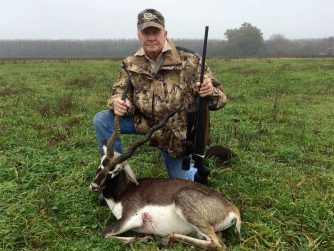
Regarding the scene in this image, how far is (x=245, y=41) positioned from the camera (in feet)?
295

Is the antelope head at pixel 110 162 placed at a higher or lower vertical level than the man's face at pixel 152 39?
lower

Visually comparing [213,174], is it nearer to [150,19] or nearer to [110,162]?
[110,162]

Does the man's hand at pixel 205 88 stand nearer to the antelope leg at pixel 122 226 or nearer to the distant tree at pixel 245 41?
the antelope leg at pixel 122 226

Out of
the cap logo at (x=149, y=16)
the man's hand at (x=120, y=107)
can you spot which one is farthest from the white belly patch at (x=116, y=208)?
the cap logo at (x=149, y=16)

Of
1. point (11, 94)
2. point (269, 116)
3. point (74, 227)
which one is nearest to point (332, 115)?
point (269, 116)

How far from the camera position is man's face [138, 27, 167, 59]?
621 centimetres

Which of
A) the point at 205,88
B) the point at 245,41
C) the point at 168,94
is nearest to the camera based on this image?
the point at 205,88

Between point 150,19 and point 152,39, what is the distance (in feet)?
0.86

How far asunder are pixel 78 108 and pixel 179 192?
329 inches

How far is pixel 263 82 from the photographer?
20.3 m

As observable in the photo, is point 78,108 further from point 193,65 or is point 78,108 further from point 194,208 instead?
point 194,208

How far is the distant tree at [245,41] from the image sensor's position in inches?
3524

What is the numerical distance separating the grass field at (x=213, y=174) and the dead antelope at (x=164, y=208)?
240mm

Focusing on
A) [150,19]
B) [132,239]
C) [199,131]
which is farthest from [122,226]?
[150,19]
